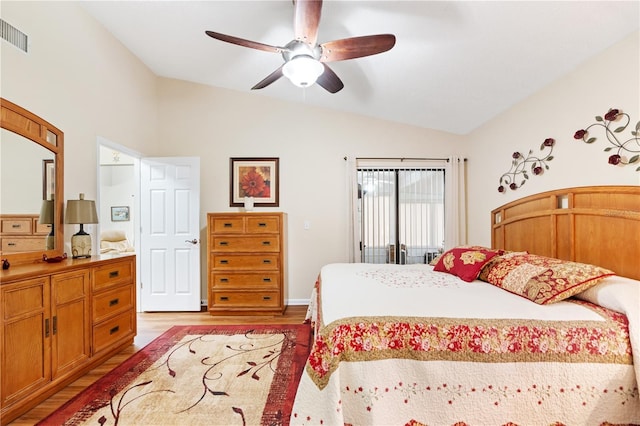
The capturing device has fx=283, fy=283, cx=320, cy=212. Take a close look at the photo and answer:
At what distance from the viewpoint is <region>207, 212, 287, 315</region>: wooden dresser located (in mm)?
3607

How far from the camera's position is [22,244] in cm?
215

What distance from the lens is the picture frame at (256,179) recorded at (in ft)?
13.4

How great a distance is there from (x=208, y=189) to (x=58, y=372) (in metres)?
2.60

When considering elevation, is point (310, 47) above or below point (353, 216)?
above

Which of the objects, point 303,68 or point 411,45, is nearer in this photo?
point 303,68

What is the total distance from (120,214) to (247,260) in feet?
12.6

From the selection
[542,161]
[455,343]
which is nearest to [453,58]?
[542,161]

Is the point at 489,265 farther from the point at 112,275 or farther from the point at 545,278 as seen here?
the point at 112,275

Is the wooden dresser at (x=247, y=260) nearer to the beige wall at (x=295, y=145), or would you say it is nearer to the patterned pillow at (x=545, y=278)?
the beige wall at (x=295, y=145)

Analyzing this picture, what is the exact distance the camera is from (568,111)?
232 centimetres

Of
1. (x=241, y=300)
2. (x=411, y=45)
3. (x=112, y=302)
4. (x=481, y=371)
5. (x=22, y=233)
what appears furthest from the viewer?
(x=241, y=300)

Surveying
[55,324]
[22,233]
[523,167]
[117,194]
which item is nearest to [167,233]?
[22,233]

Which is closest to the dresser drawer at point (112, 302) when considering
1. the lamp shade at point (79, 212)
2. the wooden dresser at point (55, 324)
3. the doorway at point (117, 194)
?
the wooden dresser at point (55, 324)

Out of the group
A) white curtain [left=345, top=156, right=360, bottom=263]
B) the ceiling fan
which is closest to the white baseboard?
white curtain [left=345, top=156, right=360, bottom=263]
